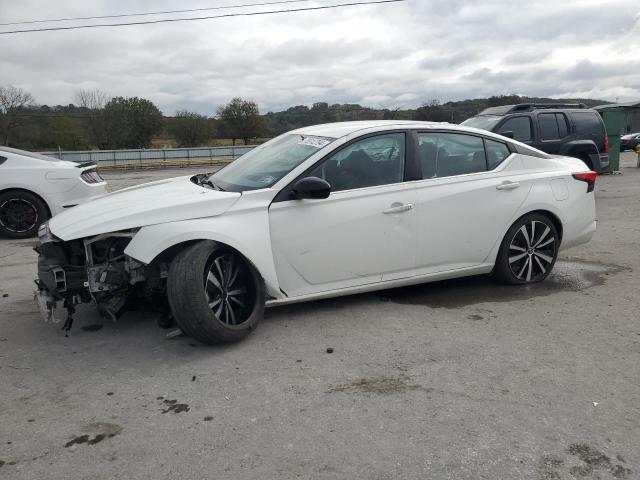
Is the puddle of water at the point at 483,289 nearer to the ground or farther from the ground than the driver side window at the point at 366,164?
nearer to the ground

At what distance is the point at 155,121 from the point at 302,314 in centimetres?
4560

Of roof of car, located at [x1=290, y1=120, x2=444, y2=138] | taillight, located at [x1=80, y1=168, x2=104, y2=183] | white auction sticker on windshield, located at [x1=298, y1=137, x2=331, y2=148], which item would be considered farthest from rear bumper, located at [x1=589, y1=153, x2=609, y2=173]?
taillight, located at [x1=80, y1=168, x2=104, y2=183]

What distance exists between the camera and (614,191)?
507 inches

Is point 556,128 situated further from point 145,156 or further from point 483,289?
point 145,156

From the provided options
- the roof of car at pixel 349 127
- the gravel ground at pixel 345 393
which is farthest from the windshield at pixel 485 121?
the gravel ground at pixel 345 393

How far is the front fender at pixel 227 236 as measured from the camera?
371cm

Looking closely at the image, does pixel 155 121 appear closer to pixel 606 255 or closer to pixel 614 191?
pixel 614 191

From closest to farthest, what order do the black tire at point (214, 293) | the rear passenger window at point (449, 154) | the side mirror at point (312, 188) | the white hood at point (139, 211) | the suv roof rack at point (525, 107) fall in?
1. the black tire at point (214, 293)
2. the white hood at point (139, 211)
3. the side mirror at point (312, 188)
4. the rear passenger window at point (449, 154)
5. the suv roof rack at point (525, 107)

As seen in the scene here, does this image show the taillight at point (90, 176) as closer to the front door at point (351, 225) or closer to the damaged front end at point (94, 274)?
the damaged front end at point (94, 274)

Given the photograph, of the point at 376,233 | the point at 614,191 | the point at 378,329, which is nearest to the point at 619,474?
the point at 378,329

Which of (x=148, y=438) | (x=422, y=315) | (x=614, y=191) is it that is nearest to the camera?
(x=148, y=438)

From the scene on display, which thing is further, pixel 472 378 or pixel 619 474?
pixel 472 378

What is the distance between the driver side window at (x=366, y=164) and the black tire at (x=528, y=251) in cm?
128

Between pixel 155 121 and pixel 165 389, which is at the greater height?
pixel 155 121
